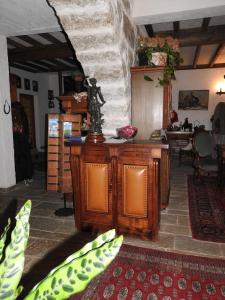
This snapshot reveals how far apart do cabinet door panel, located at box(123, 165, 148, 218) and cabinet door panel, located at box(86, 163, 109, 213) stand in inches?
8.7

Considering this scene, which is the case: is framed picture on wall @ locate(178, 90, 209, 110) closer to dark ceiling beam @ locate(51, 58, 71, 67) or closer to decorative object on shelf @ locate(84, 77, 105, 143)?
dark ceiling beam @ locate(51, 58, 71, 67)

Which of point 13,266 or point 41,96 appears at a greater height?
point 41,96

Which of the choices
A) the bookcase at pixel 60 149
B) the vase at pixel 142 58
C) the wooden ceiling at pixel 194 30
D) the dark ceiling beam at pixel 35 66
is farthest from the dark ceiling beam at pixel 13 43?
the vase at pixel 142 58

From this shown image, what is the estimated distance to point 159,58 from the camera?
3.12 metres

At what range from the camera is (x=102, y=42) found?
2.62 metres

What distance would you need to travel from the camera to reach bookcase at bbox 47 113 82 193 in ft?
11.3

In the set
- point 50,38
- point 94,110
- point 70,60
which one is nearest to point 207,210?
point 94,110

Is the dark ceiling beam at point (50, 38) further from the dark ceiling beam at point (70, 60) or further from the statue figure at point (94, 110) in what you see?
the statue figure at point (94, 110)

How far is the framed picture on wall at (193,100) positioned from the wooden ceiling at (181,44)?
80 cm

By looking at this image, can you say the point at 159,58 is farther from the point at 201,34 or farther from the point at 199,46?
the point at 199,46

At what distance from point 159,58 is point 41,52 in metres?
3.46

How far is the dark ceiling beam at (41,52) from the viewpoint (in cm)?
531

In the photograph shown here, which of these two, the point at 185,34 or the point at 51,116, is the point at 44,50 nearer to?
the point at 51,116

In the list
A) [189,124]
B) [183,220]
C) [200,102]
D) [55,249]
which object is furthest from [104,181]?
[200,102]
